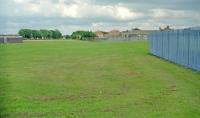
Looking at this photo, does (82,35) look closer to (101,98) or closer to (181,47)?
(181,47)

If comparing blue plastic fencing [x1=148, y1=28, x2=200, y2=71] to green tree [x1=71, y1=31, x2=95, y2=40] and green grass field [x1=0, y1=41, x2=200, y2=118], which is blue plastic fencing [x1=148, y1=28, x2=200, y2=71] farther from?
green tree [x1=71, y1=31, x2=95, y2=40]

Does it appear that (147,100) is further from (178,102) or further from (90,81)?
(90,81)

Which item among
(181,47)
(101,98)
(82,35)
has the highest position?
(181,47)

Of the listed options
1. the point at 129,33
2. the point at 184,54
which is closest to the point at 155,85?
the point at 184,54

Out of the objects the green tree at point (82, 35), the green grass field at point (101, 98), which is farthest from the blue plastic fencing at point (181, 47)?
the green tree at point (82, 35)

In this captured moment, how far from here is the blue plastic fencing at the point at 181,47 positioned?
26.0 meters

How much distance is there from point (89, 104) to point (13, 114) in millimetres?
2402

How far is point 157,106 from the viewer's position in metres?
12.5

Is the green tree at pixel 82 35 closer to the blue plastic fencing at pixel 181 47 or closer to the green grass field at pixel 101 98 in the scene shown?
the blue plastic fencing at pixel 181 47

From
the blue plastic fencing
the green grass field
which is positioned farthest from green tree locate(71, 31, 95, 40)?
the green grass field

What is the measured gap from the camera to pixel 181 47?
31.2 metres

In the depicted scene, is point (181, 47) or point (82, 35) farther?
point (82, 35)

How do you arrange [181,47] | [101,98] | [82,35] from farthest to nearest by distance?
1. [82,35]
2. [181,47]
3. [101,98]

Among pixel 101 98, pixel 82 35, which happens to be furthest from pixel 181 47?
pixel 82 35
